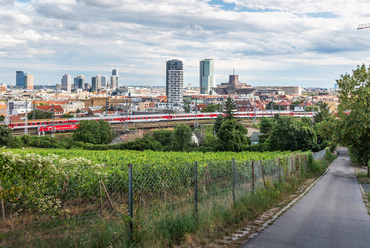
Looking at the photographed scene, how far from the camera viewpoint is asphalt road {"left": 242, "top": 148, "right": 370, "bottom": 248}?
298 inches

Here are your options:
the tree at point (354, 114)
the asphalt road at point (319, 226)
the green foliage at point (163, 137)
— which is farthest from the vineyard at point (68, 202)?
the green foliage at point (163, 137)

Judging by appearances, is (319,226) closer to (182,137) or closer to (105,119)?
(182,137)

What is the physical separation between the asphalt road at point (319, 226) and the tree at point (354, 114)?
9327mm

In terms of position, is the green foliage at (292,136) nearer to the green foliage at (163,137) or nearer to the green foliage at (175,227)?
the green foliage at (163,137)

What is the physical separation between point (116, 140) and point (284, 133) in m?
29.4

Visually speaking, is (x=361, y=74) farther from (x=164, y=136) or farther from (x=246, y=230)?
(x=164, y=136)

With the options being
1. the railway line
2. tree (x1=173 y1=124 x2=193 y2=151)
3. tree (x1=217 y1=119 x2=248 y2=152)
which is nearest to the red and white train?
the railway line

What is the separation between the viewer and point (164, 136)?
191 feet

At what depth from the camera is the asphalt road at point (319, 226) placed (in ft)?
24.8

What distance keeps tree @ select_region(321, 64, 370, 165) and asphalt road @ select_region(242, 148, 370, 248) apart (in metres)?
9.33

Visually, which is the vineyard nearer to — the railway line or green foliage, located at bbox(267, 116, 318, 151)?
green foliage, located at bbox(267, 116, 318, 151)

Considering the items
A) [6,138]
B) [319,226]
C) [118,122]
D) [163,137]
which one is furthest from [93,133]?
[319,226]

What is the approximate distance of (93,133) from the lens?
56.2 meters

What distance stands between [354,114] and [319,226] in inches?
606
